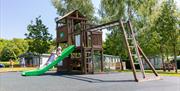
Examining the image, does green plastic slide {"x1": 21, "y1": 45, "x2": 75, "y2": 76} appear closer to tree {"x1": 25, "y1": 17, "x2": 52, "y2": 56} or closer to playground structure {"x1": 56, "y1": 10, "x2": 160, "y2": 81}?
playground structure {"x1": 56, "y1": 10, "x2": 160, "y2": 81}

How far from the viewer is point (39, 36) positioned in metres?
44.8

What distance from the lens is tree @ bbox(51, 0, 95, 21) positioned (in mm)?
34594

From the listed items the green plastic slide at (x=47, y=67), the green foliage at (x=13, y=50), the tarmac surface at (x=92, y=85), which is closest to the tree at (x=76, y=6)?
the green plastic slide at (x=47, y=67)

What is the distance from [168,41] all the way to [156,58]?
565 inches

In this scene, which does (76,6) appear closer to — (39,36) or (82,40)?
(39,36)

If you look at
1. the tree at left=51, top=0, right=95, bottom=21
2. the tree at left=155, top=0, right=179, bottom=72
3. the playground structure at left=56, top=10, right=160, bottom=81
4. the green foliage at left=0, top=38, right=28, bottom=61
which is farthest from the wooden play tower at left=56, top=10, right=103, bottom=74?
the green foliage at left=0, top=38, right=28, bottom=61

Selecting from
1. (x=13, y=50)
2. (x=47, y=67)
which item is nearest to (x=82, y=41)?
(x=47, y=67)

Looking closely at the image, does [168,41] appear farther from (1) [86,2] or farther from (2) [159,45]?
(1) [86,2]

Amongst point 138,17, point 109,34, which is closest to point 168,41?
point 138,17

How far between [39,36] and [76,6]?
41.5 ft

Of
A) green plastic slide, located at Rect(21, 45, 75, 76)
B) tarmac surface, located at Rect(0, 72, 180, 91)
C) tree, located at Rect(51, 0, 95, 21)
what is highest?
tree, located at Rect(51, 0, 95, 21)

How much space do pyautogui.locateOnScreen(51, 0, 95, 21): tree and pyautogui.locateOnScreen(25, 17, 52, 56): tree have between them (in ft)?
32.0

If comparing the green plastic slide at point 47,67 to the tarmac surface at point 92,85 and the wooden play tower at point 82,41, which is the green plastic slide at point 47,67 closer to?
the wooden play tower at point 82,41

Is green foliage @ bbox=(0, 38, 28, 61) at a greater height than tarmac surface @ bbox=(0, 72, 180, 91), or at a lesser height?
greater
